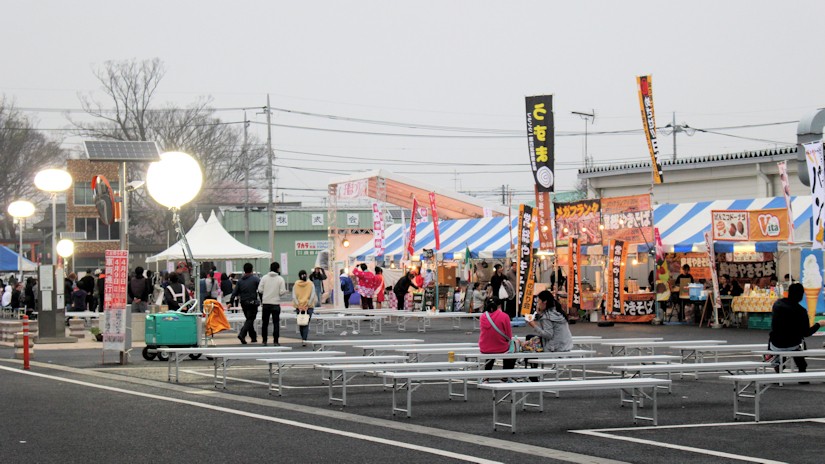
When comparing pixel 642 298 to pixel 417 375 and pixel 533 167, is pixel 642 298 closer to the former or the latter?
pixel 533 167

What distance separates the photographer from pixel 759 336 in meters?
23.6

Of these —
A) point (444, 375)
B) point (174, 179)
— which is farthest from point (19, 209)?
point (444, 375)

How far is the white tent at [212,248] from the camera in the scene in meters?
36.4

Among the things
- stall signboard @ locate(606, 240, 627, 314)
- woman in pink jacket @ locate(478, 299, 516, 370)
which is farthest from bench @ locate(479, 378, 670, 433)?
stall signboard @ locate(606, 240, 627, 314)

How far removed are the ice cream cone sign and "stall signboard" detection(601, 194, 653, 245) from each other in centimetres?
600

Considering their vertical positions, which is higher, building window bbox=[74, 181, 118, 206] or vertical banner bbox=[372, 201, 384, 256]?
building window bbox=[74, 181, 118, 206]

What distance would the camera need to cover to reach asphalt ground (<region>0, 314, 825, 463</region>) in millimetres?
9352

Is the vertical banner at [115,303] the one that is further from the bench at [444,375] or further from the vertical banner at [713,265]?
the vertical banner at [713,265]

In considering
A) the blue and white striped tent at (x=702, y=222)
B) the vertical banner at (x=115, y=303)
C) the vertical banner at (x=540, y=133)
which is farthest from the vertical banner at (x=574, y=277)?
the vertical banner at (x=115, y=303)

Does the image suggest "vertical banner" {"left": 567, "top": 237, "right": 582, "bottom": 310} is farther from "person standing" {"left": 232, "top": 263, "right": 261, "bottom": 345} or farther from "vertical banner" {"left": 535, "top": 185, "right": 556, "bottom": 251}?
"person standing" {"left": 232, "top": 263, "right": 261, "bottom": 345}

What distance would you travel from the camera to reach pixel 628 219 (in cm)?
2916

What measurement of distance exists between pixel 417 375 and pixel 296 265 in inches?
2447

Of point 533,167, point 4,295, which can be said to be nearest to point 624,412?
point 533,167

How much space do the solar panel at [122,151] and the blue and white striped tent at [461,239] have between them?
14.6m
